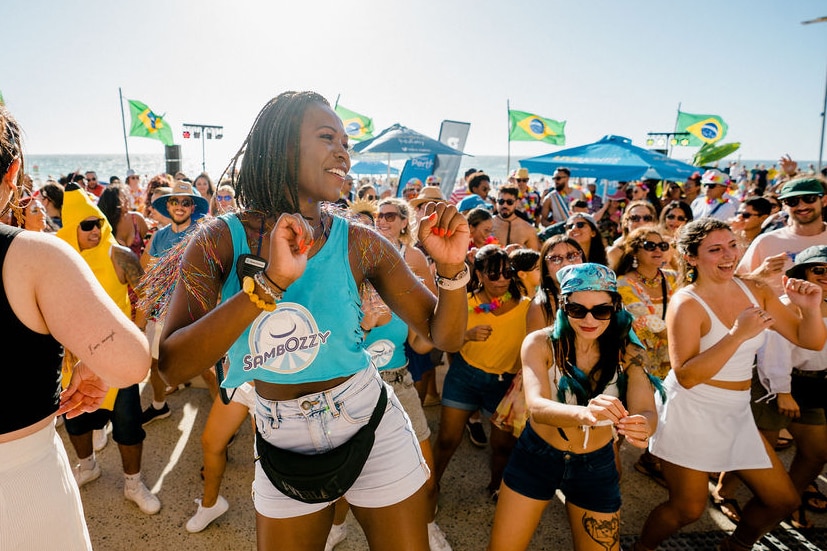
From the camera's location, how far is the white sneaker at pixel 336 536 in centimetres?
283

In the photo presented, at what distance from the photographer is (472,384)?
3258 millimetres

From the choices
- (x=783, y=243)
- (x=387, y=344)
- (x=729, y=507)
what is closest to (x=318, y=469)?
(x=387, y=344)

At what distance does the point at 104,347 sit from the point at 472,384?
8.24 feet

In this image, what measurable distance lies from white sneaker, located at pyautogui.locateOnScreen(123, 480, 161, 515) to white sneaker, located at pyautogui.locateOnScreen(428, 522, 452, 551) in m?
1.87

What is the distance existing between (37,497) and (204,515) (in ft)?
6.81

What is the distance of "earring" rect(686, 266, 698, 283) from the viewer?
281 cm

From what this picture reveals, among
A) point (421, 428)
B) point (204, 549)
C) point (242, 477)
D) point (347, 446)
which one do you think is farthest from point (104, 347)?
point (242, 477)

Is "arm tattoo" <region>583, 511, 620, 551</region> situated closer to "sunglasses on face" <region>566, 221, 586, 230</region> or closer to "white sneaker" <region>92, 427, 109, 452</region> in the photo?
"sunglasses on face" <region>566, 221, 586, 230</region>

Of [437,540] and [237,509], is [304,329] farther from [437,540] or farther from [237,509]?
[237,509]

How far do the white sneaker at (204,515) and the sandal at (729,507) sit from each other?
11.2 feet

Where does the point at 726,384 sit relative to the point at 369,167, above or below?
below

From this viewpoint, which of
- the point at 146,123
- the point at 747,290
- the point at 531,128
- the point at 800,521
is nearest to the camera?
the point at 747,290

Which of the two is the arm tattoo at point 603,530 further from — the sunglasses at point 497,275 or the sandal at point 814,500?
the sandal at point 814,500

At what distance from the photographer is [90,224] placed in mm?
3324
